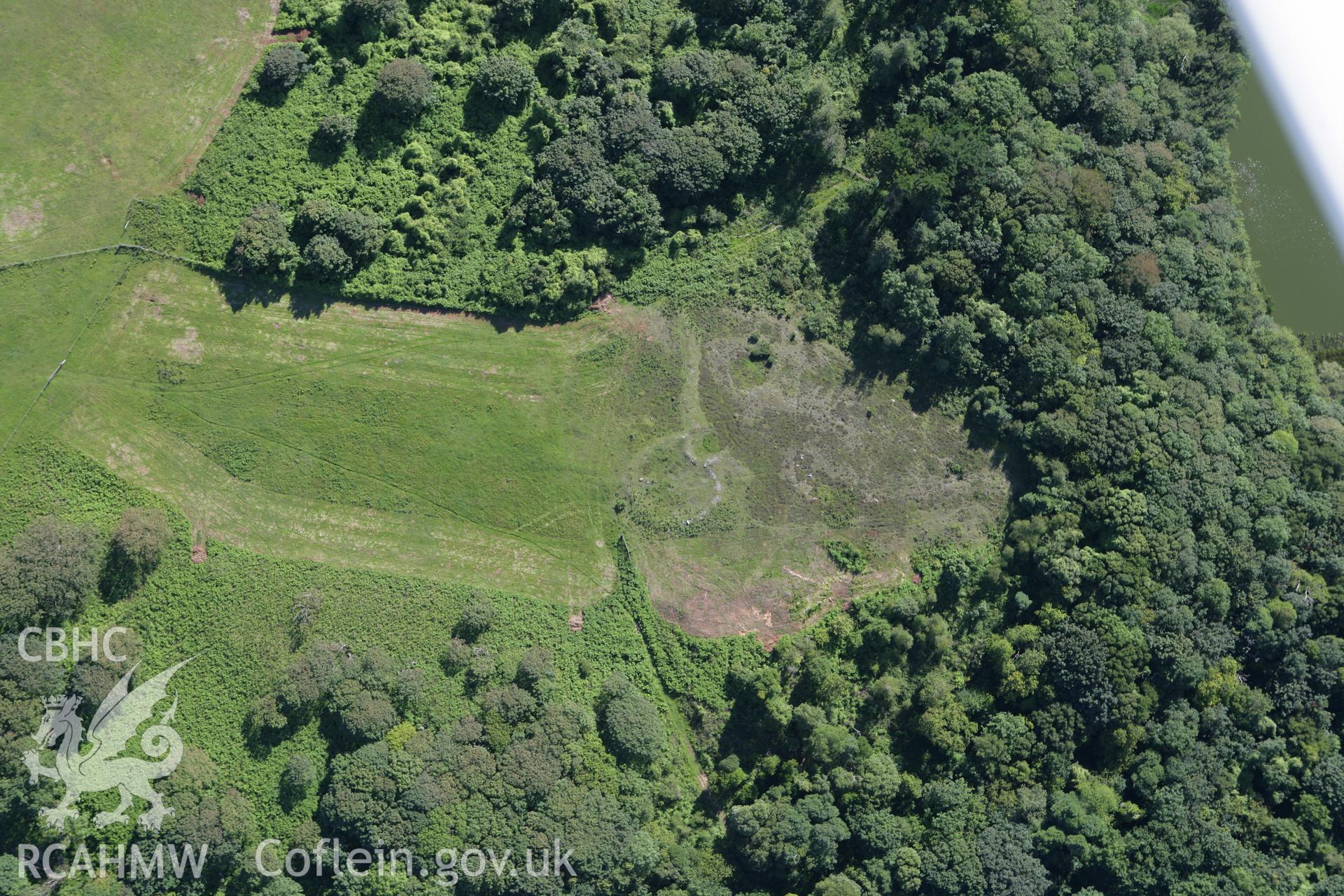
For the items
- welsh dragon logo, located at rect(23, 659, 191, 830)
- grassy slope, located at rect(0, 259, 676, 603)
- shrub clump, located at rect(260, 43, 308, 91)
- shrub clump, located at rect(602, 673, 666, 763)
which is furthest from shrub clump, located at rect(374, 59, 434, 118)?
shrub clump, located at rect(602, 673, 666, 763)

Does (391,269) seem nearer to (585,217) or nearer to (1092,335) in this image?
(585,217)

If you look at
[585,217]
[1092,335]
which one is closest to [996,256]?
[1092,335]

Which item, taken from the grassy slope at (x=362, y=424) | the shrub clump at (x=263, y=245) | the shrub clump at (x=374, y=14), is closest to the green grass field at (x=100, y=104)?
the grassy slope at (x=362, y=424)

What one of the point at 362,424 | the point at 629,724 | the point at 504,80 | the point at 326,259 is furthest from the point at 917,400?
the point at 326,259

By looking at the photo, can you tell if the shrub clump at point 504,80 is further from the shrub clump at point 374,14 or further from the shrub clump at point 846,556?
the shrub clump at point 846,556

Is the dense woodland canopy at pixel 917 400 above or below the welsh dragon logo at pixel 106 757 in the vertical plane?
above

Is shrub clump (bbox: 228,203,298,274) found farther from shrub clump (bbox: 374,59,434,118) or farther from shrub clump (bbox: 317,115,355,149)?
shrub clump (bbox: 374,59,434,118)
